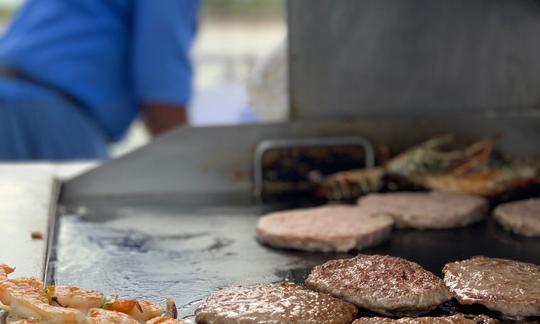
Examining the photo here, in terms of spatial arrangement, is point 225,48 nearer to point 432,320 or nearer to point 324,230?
point 324,230

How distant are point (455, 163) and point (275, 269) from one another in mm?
1348

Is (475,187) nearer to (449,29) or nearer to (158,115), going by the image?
(449,29)

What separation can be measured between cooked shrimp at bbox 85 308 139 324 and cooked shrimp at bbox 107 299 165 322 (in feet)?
0.15

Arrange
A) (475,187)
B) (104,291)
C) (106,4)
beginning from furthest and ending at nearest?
(106,4), (475,187), (104,291)

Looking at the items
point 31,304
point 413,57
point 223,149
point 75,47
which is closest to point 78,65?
point 75,47

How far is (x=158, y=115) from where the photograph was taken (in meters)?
4.66

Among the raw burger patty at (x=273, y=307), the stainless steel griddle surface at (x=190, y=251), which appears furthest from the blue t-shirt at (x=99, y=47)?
the raw burger patty at (x=273, y=307)

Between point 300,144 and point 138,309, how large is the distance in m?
1.68

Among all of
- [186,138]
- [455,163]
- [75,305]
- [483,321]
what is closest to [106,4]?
[186,138]

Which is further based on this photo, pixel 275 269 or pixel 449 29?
pixel 449 29

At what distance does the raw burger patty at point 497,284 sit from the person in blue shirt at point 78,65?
2.82m

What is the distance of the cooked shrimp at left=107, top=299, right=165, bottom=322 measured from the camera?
170 cm

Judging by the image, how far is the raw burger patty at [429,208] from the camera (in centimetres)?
267

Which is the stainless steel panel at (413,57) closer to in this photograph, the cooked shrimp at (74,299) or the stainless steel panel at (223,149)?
the stainless steel panel at (223,149)
